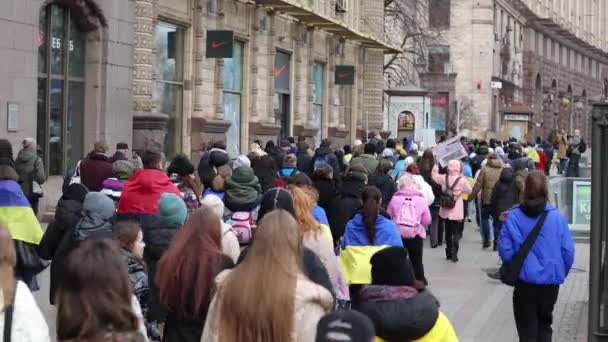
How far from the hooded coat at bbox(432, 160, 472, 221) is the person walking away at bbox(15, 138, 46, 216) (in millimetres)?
6075

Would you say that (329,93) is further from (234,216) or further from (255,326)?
(255,326)

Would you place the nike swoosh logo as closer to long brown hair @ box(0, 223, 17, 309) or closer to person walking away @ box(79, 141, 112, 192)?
person walking away @ box(79, 141, 112, 192)

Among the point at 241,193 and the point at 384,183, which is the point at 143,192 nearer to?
the point at 241,193

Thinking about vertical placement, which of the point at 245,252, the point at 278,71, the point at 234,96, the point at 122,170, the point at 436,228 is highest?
the point at 278,71

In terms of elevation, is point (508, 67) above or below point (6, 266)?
above

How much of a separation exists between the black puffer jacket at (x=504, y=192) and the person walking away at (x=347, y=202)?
514 cm

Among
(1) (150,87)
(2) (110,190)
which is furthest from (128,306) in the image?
(1) (150,87)

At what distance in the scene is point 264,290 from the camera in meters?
6.05

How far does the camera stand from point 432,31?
68125mm

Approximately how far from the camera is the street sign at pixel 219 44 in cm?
2714

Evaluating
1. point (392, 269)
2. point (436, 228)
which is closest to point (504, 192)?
point (436, 228)

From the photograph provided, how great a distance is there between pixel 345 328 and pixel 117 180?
9213 millimetres

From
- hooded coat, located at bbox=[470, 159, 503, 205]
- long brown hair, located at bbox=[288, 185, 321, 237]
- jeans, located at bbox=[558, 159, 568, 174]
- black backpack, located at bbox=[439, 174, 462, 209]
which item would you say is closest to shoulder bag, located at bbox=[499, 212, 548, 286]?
long brown hair, located at bbox=[288, 185, 321, 237]

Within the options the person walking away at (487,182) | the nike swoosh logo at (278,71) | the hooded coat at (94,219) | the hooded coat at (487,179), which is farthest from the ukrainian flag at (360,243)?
the nike swoosh logo at (278,71)
